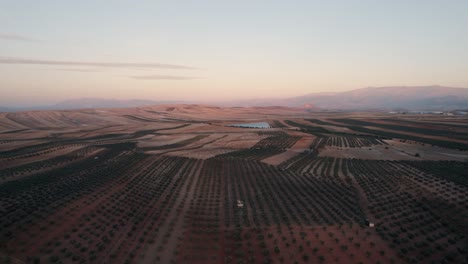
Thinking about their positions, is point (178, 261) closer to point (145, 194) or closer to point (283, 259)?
point (283, 259)

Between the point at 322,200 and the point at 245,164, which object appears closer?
the point at 322,200

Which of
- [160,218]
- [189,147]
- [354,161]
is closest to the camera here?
[160,218]

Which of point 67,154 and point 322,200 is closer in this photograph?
point 322,200

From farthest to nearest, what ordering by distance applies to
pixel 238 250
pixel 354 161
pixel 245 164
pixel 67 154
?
1. pixel 67 154
2. pixel 354 161
3. pixel 245 164
4. pixel 238 250

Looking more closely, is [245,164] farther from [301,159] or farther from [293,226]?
[293,226]

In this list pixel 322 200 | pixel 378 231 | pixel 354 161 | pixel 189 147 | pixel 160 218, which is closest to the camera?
pixel 378 231

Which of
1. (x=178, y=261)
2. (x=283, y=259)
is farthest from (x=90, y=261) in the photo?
(x=283, y=259)

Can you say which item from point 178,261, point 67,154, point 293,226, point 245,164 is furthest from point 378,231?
point 67,154

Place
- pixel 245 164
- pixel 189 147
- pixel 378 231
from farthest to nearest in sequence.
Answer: pixel 189 147, pixel 245 164, pixel 378 231
